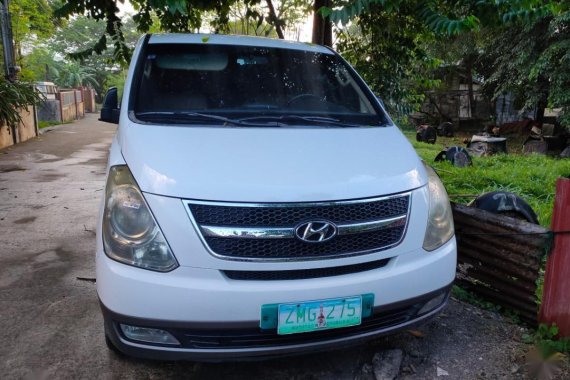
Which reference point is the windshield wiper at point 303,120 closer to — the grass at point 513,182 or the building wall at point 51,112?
the grass at point 513,182

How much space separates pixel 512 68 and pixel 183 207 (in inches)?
619

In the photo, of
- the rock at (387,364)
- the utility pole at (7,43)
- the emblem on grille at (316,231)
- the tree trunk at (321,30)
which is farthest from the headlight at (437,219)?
the utility pole at (7,43)

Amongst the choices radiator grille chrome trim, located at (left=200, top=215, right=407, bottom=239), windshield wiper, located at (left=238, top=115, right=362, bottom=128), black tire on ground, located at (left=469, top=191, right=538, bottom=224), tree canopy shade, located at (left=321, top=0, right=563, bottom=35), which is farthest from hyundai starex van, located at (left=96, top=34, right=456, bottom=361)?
tree canopy shade, located at (left=321, top=0, right=563, bottom=35)

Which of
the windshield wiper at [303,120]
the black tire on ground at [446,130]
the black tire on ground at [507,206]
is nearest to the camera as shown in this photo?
the windshield wiper at [303,120]

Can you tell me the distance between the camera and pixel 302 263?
71.8 inches

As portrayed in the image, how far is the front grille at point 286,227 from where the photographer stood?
1.76 m

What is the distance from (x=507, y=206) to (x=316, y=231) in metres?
2.26

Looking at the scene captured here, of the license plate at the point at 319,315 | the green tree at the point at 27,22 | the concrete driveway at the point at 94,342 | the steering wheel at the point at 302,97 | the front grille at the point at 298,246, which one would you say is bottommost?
the concrete driveway at the point at 94,342

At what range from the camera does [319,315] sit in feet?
6.01

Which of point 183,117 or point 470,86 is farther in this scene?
point 470,86

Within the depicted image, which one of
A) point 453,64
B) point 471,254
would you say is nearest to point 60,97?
point 453,64

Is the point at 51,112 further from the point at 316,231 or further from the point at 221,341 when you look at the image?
the point at 316,231

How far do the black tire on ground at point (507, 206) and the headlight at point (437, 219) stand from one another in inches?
54.7

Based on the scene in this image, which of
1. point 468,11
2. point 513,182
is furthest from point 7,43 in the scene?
point 513,182
